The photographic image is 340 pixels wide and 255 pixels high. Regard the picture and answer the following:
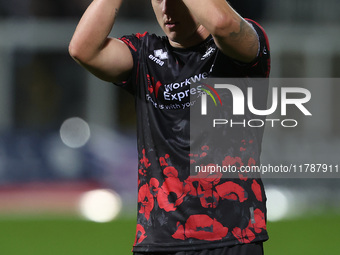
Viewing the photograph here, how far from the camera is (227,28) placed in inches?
91.4

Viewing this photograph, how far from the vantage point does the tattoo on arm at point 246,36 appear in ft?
7.77

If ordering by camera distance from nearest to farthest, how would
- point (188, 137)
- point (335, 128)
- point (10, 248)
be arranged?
point (188, 137), point (10, 248), point (335, 128)

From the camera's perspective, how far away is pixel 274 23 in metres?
17.1

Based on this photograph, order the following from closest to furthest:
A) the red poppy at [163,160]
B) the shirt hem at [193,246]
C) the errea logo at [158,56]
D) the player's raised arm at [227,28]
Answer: the player's raised arm at [227,28]
the shirt hem at [193,246]
the red poppy at [163,160]
the errea logo at [158,56]

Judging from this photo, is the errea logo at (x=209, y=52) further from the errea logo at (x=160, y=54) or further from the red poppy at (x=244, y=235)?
the red poppy at (x=244, y=235)

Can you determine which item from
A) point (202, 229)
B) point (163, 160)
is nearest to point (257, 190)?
point (202, 229)

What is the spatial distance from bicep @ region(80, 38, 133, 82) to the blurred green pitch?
363 cm

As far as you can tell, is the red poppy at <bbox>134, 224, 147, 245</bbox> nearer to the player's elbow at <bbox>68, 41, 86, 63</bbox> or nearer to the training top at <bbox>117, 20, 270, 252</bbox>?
the training top at <bbox>117, 20, 270, 252</bbox>

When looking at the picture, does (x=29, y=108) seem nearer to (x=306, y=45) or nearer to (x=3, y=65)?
(x=3, y=65)

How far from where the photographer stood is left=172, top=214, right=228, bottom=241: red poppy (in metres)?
2.47

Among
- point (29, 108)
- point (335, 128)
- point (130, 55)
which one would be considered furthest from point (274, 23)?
point (130, 55)

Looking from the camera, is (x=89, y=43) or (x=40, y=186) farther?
(x=40, y=186)

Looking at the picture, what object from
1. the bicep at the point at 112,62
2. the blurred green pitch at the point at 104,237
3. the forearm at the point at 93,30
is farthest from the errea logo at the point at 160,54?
the blurred green pitch at the point at 104,237

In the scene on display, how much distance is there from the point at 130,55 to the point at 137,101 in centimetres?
20
